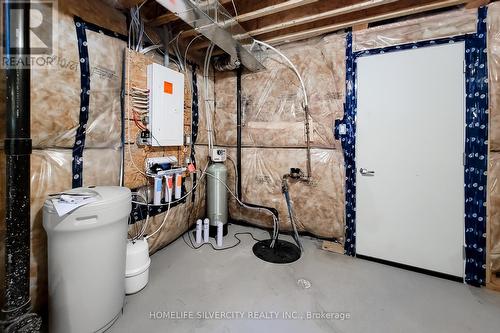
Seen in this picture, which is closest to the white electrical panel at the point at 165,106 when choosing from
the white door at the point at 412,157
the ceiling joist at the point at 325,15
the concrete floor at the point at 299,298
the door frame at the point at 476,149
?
the ceiling joist at the point at 325,15

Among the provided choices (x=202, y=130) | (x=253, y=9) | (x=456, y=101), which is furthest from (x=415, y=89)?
(x=202, y=130)

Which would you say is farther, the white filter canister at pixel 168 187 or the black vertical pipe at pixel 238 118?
the black vertical pipe at pixel 238 118

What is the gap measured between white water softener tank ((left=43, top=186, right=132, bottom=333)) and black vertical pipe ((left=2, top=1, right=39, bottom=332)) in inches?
4.2

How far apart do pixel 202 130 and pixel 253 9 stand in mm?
1502

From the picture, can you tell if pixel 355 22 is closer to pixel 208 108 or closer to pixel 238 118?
pixel 238 118

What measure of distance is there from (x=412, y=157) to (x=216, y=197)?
215 cm

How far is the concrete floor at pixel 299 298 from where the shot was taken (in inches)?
57.6

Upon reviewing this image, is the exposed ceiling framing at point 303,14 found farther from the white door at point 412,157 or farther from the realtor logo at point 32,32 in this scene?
the realtor logo at point 32,32

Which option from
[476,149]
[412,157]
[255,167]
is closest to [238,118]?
[255,167]

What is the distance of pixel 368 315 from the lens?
1.56 meters

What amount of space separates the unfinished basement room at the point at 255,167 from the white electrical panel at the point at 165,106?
0.06 ft

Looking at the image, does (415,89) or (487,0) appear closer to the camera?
(487,0)

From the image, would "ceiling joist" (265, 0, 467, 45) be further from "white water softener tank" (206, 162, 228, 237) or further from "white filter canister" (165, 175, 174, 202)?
"white filter canister" (165, 175, 174, 202)

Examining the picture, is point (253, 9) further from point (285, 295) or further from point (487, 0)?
point (285, 295)
